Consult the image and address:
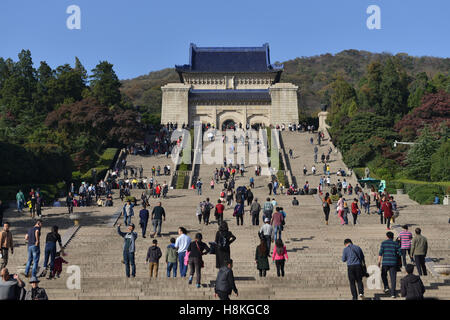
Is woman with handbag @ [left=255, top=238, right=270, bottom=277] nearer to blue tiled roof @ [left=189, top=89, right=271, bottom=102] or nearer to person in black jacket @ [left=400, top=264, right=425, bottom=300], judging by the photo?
person in black jacket @ [left=400, top=264, right=425, bottom=300]

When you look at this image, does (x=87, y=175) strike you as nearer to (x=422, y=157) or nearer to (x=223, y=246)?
(x=422, y=157)

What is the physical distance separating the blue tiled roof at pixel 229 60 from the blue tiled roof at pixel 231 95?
4.26 m

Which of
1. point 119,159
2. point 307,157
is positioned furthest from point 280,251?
point 119,159

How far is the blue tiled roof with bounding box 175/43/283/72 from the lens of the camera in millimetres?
74000

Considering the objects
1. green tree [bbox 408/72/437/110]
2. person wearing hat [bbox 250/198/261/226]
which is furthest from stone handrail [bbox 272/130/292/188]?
person wearing hat [bbox 250/198/261/226]

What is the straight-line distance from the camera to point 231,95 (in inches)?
2719

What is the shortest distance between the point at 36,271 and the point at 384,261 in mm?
7972

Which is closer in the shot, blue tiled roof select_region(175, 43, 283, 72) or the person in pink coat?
the person in pink coat

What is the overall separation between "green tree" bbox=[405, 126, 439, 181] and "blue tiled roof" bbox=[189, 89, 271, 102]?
26.5m

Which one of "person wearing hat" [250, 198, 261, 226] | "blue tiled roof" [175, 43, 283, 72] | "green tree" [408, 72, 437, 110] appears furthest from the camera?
"blue tiled roof" [175, 43, 283, 72]

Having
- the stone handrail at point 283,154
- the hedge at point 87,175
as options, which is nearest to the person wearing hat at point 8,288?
the stone handrail at point 283,154

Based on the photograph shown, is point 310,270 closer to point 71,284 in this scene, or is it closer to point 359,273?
point 359,273

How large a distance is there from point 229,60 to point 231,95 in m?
8.34
